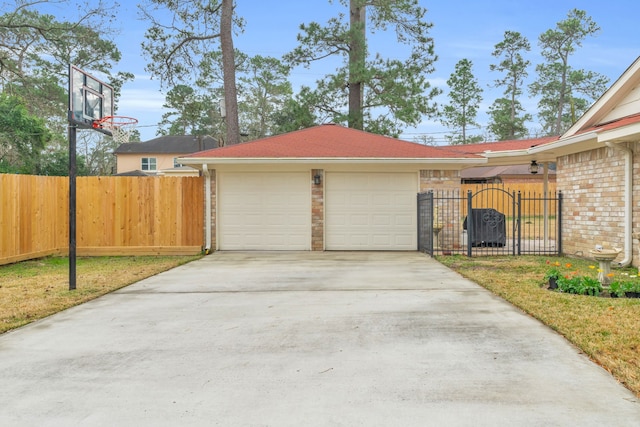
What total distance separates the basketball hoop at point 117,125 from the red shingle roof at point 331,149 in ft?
9.48

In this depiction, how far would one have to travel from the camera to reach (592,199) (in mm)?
11539

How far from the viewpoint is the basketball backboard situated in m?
7.87

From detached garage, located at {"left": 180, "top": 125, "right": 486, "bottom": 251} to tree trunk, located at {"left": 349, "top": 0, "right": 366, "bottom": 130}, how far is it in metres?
8.19

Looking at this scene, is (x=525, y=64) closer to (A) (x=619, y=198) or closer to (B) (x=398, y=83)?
(B) (x=398, y=83)

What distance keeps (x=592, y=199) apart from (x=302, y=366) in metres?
9.50

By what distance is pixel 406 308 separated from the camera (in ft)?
21.3

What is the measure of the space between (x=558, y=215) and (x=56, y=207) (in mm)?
11938

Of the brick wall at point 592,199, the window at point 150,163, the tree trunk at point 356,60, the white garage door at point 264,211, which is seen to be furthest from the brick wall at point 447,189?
the window at point 150,163

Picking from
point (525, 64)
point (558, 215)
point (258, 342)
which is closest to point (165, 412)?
point (258, 342)

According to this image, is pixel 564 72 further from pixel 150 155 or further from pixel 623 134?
pixel 623 134

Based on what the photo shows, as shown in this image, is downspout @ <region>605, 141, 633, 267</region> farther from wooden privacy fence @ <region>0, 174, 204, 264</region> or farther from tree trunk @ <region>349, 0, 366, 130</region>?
tree trunk @ <region>349, 0, 366, 130</region>

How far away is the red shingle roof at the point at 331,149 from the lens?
13.6 meters

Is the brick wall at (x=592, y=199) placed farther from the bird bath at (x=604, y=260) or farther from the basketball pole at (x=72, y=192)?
the basketball pole at (x=72, y=192)

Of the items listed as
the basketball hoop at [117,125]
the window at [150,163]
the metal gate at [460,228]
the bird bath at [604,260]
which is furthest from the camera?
the window at [150,163]
